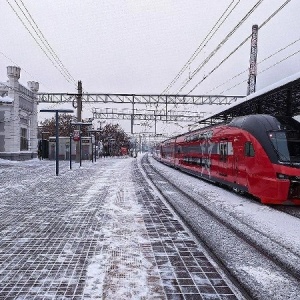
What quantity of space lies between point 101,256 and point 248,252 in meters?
2.45

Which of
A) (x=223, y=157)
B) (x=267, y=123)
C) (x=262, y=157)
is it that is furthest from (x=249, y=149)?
(x=223, y=157)

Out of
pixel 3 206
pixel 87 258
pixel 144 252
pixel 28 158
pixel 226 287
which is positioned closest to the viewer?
pixel 226 287

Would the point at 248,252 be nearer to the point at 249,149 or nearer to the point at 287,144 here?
the point at 287,144

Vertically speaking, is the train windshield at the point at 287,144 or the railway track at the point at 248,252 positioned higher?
the train windshield at the point at 287,144

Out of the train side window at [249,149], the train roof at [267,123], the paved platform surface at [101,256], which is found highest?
the train roof at [267,123]

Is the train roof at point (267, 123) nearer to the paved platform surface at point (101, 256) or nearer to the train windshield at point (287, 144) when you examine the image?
the train windshield at point (287, 144)

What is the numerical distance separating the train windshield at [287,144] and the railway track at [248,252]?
272cm

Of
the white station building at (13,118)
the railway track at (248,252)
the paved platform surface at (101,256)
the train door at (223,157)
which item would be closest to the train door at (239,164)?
the train door at (223,157)

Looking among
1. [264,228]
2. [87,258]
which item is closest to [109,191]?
[264,228]

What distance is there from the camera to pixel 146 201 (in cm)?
1085

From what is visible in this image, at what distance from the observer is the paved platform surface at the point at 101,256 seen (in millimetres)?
4035

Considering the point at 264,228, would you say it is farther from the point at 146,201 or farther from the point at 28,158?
the point at 28,158

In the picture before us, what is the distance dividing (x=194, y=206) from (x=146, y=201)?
162cm

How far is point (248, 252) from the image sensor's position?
5.61 metres
